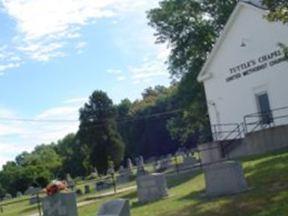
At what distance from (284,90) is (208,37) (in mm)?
12316

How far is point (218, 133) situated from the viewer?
124ft

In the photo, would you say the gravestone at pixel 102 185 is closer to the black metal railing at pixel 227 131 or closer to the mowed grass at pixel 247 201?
the black metal railing at pixel 227 131

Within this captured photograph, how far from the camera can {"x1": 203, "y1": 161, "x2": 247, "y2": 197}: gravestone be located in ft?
51.0

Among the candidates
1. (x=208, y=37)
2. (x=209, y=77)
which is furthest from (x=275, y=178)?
(x=208, y=37)

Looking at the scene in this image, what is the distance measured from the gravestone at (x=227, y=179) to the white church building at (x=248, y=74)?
17.1 meters

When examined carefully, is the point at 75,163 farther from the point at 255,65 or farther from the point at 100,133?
the point at 255,65

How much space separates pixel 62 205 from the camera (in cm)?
1672

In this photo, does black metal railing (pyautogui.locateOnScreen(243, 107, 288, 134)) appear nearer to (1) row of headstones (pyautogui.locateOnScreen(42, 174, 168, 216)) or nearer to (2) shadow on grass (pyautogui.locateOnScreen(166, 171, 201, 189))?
(2) shadow on grass (pyautogui.locateOnScreen(166, 171, 201, 189))

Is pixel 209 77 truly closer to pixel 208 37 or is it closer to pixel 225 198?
pixel 208 37

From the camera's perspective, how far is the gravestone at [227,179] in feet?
51.0

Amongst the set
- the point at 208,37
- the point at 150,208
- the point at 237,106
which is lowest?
the point at 150,208

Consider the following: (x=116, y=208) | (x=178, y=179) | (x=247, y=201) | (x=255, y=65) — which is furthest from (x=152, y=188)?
(x=255, y=65)

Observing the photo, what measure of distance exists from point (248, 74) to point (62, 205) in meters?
20.8

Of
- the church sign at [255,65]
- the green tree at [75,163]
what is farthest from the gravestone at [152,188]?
the green tree at [75,163]
